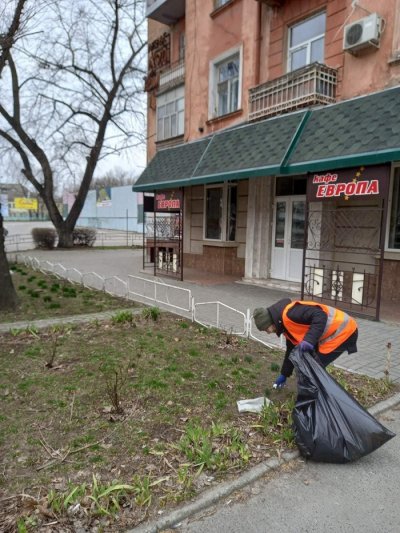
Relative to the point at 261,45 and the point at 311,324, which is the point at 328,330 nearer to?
the point at 311,324

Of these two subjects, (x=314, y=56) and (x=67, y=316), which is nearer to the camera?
(x=67, y=316)

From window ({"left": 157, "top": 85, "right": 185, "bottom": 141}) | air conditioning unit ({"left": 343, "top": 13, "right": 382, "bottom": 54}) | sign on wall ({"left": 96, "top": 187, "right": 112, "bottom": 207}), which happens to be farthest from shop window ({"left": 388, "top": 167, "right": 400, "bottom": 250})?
sign on wall ({"left": 96, "top": 187, "right": 112, "bottom": 207})

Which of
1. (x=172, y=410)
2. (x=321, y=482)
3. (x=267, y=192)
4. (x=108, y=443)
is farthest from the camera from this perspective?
(x=267, y=192)

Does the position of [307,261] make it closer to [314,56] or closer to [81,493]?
[314,56]

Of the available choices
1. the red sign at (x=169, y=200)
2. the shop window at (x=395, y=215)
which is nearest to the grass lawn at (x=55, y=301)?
the red sign at (x=169, y=200)

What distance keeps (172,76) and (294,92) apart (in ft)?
23.7

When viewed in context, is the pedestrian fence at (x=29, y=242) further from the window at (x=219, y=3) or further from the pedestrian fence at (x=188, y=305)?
the window at (x=219, y=3)

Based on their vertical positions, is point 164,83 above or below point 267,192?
above

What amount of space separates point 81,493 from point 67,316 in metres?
5.19

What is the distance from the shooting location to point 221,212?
1291cm

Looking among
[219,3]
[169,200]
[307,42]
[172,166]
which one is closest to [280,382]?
[169,200]

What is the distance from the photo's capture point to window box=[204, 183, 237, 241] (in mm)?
12586

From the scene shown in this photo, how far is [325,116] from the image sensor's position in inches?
328

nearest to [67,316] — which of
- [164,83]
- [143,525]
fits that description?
[143,525]
